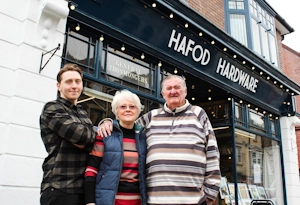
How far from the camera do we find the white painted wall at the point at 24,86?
3008 mm

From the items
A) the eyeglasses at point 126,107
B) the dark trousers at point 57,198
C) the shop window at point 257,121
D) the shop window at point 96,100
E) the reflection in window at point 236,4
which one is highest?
the reflection in window at point 236,4

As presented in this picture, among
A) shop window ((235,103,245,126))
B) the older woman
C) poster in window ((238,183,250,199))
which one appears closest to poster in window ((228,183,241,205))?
poster in window ((238,183,250,199))

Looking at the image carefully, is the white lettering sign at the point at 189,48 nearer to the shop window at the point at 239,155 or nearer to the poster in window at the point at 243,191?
the shop window at the point at 239,155

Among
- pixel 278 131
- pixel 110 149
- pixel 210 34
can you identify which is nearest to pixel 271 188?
pixel 278 131

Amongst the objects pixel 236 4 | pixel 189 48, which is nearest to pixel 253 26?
pixel 236 4

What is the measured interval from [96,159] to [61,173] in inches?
9.4

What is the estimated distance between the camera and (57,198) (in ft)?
5.94

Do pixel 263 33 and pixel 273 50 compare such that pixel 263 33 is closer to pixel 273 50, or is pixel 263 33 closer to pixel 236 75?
pixel 273 50

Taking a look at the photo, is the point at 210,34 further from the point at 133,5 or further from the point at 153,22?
the point at 133,5

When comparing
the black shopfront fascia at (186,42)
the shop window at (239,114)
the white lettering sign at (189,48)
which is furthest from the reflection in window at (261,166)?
the white lettering sign at (189,48)

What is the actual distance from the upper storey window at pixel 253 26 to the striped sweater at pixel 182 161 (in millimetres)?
5898

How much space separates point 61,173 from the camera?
1.87 m

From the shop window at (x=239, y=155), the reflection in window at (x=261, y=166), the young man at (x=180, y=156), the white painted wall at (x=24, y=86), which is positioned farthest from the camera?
the reflection in window at (x=261, y=166)

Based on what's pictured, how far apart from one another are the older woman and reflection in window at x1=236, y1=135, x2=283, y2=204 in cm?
534
